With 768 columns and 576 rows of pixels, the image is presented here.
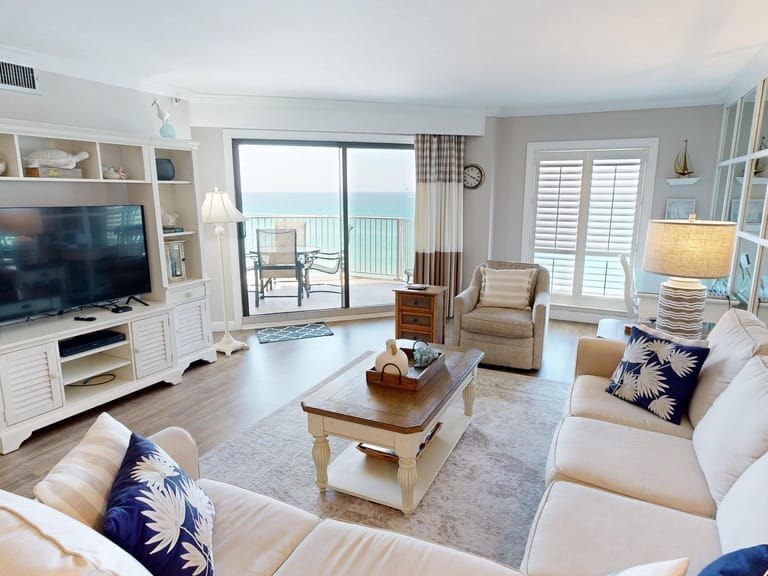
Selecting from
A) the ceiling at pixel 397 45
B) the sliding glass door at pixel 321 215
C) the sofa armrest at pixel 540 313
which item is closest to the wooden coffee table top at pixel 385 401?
the sofa armrest at pixel 540 313

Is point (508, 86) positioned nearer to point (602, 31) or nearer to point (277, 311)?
point (602, 31)

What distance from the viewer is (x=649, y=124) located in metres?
4.93

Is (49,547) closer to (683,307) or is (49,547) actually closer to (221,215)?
(683,307)

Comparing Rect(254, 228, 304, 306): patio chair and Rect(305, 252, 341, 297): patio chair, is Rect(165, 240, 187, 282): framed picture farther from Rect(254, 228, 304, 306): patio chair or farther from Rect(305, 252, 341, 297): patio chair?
Rect(305, 252, 341, 297): patio chair

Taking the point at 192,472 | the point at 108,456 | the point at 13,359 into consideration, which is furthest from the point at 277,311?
the point at 108,456

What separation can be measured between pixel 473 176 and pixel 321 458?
4165 mm

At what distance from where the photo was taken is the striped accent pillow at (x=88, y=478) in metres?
1.15

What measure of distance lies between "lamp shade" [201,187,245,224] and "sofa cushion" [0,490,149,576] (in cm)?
370

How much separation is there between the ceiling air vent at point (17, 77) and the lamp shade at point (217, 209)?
1523 mm

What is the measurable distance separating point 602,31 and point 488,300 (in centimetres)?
226

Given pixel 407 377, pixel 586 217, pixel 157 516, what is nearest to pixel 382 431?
pixel 407 377

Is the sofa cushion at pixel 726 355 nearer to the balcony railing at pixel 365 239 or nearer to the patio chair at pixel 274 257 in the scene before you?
the balcony railing at pixel 365 239

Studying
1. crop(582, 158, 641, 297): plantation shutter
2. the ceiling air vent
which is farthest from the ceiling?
crop(582, 158, 641, 297): plantation shutter

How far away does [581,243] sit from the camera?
17.8 ft
